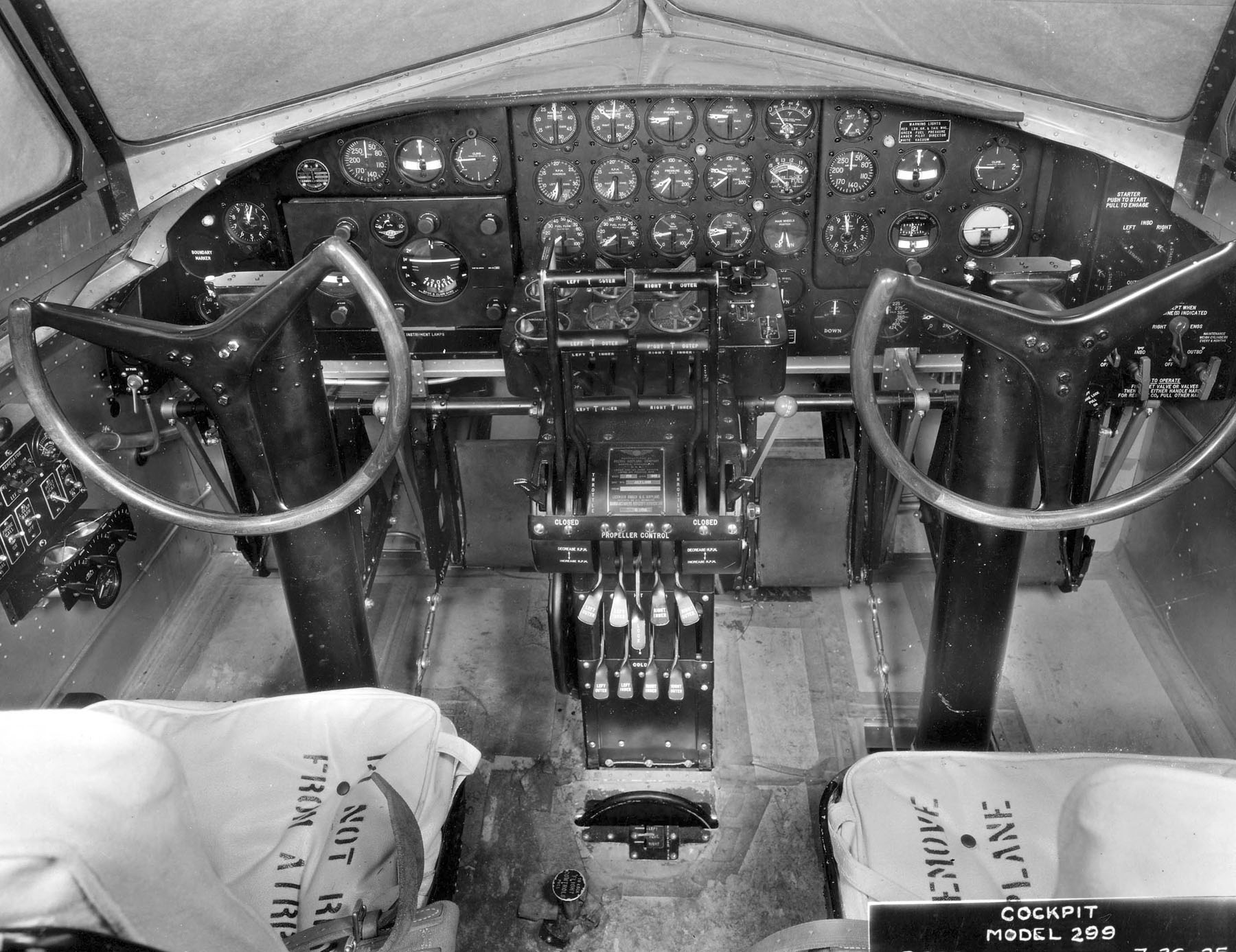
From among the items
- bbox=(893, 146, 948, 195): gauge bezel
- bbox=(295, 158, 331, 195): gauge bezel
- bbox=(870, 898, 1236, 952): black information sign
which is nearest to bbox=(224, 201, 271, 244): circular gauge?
bbox=(295, 158, 331, 195): gauge bezel

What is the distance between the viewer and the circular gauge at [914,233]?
3184 mm

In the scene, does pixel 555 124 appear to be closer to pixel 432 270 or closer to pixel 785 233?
pixel 432 270

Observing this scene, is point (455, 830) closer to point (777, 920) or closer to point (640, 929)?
point (640, 929)

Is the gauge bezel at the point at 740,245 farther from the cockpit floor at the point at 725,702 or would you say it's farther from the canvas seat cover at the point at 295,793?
the canvas seat cover at the point at 295,793

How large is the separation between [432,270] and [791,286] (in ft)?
3.72

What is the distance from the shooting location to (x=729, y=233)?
3.27 metres

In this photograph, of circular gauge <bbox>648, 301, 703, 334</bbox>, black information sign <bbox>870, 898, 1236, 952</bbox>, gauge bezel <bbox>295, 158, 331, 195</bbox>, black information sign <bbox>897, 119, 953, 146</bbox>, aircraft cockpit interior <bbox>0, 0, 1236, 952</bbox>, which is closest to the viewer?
black information sign <bbox>870, 898, 1236, 952</bbox>

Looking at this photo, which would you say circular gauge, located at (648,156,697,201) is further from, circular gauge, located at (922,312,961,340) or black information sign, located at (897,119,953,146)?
circular gauge, located at (922,312,961,340)

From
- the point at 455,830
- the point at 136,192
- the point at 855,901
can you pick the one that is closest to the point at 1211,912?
the point at 855,901

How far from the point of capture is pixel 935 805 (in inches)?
87.1

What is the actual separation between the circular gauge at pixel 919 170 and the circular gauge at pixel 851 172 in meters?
0.08

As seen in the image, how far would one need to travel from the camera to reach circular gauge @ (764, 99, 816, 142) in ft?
9.94

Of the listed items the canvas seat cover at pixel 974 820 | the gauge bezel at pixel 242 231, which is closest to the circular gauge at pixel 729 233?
the gauge bezel at pixel 242 231

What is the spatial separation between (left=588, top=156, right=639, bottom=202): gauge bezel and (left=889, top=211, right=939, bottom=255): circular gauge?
0.79 metres
